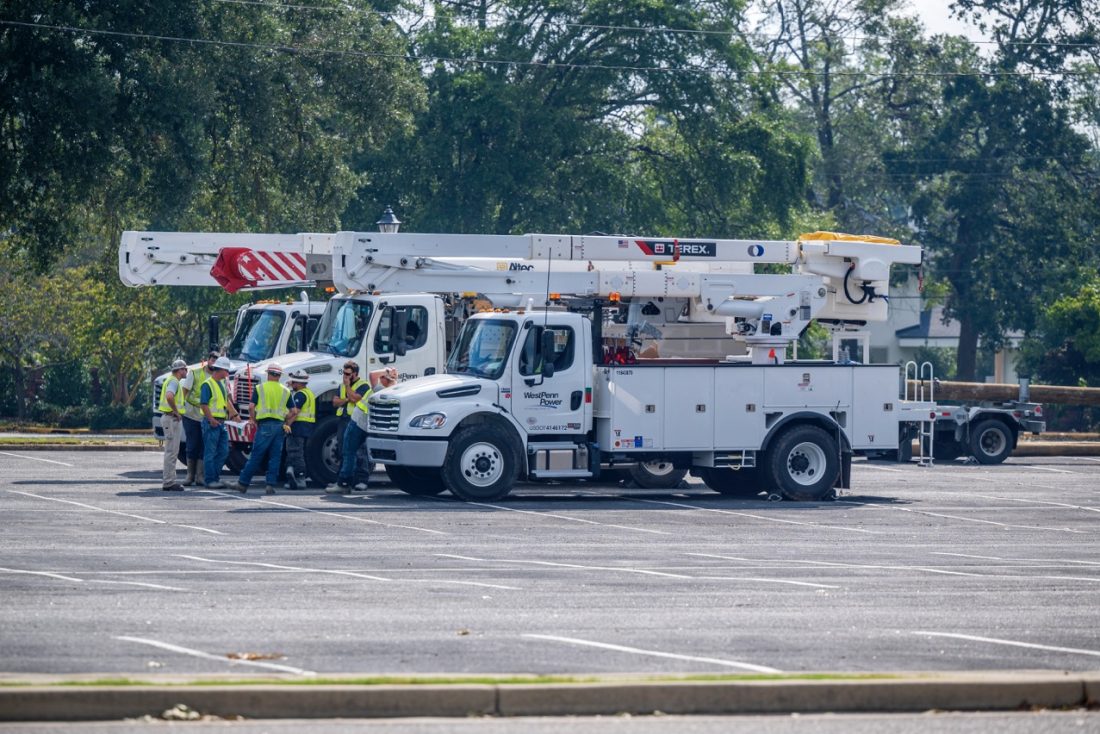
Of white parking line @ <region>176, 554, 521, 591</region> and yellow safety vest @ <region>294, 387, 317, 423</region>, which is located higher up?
yellow safety vest @ <region>294, 387, 317, 423</region>

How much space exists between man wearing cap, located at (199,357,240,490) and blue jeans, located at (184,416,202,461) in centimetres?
9

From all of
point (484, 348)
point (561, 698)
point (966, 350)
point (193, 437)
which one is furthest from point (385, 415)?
point (966, 350)

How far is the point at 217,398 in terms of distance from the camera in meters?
22.6

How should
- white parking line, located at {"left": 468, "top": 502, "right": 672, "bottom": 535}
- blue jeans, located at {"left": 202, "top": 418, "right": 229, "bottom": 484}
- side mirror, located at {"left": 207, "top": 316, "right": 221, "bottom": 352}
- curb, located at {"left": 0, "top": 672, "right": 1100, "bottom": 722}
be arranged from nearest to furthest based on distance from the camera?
curb, located at {"left": 0, "top": 672, "right": 1100, "bottom": 722}, white parking line, located at {"left": 468, "top": 502, "right": 672, "bottom": 535}, blue jeans, located at {"left": 202, "top": 418, "right": 229, "bottom": 484}, side mirror, located at {"left": 207, "top": 316, "right": 221, "bottom": 352}

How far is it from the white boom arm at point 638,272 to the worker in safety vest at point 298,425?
174 centimetres

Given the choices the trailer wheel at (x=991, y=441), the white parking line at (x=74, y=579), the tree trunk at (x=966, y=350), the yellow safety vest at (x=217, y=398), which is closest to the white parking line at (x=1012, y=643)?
the white parking line at (x=74, y=579)

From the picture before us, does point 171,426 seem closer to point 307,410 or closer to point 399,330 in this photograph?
point 307,410

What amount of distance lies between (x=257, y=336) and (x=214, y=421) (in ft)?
10.7

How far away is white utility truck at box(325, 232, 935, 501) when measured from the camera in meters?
21.8

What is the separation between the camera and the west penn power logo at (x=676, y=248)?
2420 cm

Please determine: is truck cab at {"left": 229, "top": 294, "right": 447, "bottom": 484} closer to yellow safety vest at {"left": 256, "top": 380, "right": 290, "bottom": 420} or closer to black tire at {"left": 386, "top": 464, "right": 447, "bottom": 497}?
yellow safety vest at {"left": 256, "top": 380, "right": 290, "bottom": 420}

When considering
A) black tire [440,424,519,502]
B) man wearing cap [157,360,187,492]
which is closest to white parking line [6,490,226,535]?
man wearing cap [157,360,187,492]

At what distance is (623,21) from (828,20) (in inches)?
Result: 790

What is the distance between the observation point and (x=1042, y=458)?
3456 centimetres
